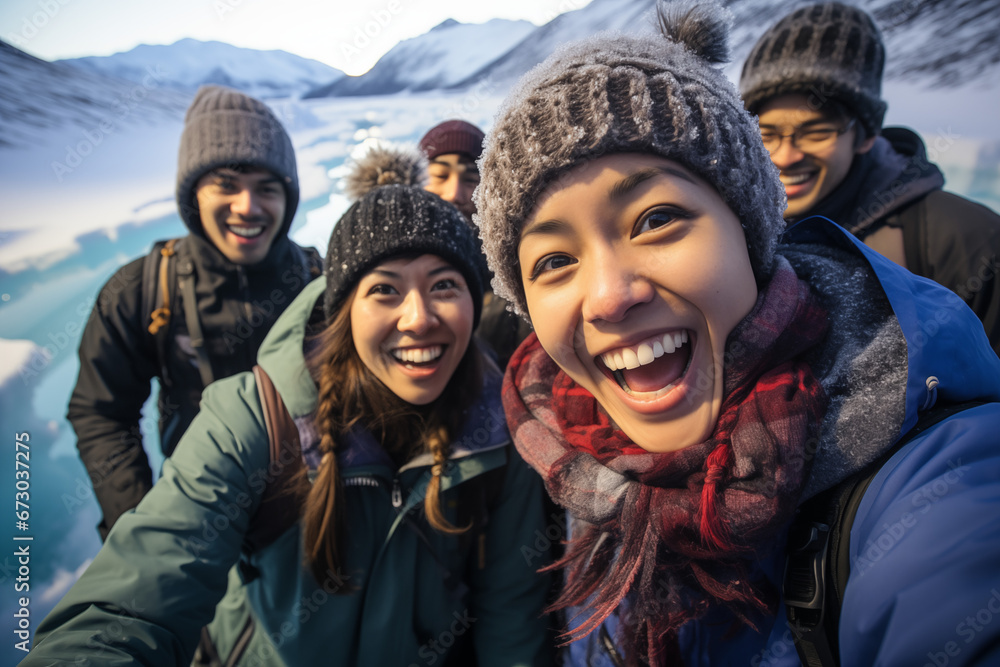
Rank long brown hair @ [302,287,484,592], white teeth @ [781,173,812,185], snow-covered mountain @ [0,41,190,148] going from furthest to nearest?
snow-covered mountain @ [0,41,190,148] → white teeth @ [781,173,812,185] → long brown hair @ [302,287,484,592]

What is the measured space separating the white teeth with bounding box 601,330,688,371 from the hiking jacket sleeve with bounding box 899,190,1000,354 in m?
1.51

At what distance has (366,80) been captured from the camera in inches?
240

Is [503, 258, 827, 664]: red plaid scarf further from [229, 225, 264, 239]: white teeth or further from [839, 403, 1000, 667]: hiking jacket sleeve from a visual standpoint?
[229, 225, 264, 239]: white teeth

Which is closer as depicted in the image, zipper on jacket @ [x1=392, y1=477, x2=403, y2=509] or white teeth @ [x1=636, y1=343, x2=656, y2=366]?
white teeth @ [x1=636, y1=343, x2=656, y2=366]

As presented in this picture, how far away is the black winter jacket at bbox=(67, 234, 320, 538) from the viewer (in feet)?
7.48

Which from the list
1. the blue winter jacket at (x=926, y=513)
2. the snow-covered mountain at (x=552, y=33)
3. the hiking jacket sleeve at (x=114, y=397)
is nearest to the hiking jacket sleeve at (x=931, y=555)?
the blue winter jacket at (x=926, y=513)

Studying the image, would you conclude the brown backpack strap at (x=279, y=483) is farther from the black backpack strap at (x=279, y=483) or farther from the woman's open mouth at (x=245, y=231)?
the woman's open mouth at (x=245, y=231)

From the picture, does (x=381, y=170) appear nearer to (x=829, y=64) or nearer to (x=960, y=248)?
(x=829, y=64)

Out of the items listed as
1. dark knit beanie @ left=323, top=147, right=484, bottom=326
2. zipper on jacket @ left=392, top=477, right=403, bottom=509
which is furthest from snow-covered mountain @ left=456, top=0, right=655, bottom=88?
zipper on jacket @ left=392, top=477, right=403, bottom=509

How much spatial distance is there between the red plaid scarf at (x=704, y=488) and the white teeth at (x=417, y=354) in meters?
0.52

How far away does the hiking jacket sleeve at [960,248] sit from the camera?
1.74 m

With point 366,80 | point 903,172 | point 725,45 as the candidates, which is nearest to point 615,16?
point 366,80

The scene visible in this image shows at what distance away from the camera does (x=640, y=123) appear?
971 mm

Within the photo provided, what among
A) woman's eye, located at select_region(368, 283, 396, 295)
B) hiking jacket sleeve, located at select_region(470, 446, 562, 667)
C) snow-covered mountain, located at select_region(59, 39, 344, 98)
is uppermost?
snow-covered mountain, located at select_region(59, 39, 344, 98)
